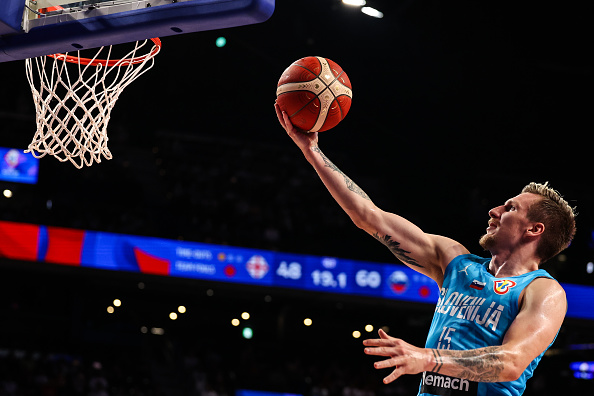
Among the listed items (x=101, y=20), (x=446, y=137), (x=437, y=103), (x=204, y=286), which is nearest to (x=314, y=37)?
(x=437, y=103)

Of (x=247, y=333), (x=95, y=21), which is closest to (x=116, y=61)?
(x=95, y=21)

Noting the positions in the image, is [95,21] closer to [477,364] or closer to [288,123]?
[288,123]

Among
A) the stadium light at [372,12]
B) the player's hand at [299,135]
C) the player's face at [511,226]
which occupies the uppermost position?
the stadium light at [372,12]

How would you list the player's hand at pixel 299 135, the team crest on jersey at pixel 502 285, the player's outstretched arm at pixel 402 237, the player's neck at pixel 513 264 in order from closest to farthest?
the team crest on jersey at pixel 502 285 → the player's neck at pixel 513 264 → the player's outstretched arm at pixel 402 237 → the player's hand at pixel 299 135

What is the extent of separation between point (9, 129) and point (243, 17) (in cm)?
1186

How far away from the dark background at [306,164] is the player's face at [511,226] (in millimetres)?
8545

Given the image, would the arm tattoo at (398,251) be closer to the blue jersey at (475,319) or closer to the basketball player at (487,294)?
the basketball player at (487,294)

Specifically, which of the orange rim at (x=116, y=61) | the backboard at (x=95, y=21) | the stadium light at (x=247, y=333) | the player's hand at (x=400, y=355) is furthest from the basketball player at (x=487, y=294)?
the stadium light at (x=247, y=333)

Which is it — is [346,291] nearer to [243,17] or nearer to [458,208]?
[458,208]

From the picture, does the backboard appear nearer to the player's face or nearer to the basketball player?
the basketball player

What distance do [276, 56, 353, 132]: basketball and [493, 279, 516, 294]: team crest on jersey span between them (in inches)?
43.4

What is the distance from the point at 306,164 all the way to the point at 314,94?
12.2 meters

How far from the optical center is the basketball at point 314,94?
3031 millimetres

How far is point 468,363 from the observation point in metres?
2.04
